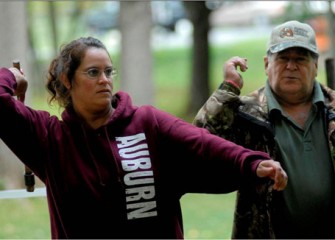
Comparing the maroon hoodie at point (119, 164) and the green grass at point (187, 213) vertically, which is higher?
the maroon hoodie at point (119, 164)

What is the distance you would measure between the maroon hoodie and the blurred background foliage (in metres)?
0.42

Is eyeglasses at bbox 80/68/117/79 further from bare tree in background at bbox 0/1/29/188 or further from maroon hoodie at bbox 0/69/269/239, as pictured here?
bare tree in background at bbox 0/1/29/188

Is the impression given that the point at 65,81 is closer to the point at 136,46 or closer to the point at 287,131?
the point at 287,131

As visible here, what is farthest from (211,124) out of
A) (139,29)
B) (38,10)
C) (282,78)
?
(38,10)

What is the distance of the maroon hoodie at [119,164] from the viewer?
283cm

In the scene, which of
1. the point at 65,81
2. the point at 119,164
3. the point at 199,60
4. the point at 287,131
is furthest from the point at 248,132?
the point at 199,60

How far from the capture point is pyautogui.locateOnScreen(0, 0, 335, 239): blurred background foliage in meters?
8.31

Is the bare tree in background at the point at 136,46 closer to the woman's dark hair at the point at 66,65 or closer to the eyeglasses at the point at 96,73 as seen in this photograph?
the woman's dark hair at the point at 66,65

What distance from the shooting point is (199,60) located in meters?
16.9

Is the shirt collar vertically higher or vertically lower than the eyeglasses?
lower

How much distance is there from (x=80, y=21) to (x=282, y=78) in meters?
29.5

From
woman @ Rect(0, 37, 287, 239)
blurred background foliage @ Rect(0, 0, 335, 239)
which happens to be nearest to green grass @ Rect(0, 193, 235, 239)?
blurred background foliage @ Rect(0, 0, 335, 239)

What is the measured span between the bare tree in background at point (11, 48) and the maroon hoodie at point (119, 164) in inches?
249

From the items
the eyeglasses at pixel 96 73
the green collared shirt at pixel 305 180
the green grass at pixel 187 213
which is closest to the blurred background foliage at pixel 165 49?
the green grass at pixel 187 213
